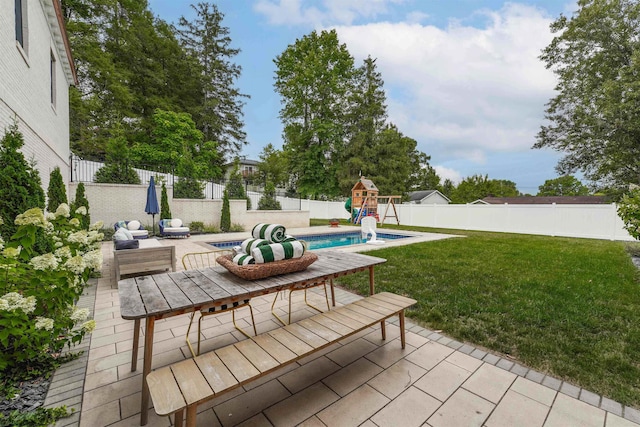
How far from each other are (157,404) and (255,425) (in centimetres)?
74

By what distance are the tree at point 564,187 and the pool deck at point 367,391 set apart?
52.0 metres

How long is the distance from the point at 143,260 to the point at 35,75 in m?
4.21

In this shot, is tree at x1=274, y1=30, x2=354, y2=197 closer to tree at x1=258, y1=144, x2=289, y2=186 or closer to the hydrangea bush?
tree at x1=258, y1=144, x2=289, y2=186

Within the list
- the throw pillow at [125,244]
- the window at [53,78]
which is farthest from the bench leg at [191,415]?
the window at [53,78]

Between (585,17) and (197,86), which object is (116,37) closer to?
(197,86)

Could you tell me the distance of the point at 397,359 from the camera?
98.5 inches

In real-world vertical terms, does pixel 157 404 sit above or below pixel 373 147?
below

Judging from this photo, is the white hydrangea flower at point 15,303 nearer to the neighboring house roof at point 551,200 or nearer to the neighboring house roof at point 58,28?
the neighboring house roof at point 58,28

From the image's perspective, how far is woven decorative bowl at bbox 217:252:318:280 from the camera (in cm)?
241

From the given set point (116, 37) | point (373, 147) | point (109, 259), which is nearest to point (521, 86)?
point (373, 147)

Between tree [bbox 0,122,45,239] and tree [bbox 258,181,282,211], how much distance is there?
11.4 metres

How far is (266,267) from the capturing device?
2.47 metres

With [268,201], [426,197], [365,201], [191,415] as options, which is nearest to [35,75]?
[191,415]

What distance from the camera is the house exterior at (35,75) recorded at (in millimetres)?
3834
